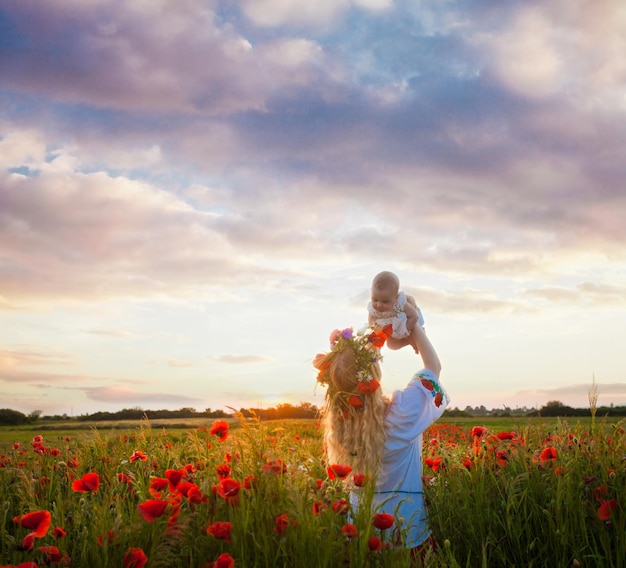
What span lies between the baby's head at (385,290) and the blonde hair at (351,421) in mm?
1298

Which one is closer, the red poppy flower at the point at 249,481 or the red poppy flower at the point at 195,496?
the red poppy flower at the point at 195,496

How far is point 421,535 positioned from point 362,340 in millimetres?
1732

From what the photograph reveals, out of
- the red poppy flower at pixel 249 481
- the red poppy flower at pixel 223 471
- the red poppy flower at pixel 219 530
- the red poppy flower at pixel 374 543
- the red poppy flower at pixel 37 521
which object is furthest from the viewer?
the red poppy flower at pixel 223 471

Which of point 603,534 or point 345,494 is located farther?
point 603,534

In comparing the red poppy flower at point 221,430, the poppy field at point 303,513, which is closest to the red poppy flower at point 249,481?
the poppy field at point 303,513

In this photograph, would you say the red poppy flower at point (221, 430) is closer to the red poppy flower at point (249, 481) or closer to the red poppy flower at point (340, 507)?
the red poppy flower at point (249, 481)

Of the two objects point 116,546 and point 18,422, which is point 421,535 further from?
point 18,422

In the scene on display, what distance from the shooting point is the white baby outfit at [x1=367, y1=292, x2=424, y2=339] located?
6328 millimetres

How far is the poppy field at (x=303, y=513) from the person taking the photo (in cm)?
354

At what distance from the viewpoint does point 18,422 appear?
63.7 ft

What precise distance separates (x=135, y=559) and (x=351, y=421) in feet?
7.98

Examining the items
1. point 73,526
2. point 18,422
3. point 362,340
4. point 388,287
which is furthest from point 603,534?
point 18,422

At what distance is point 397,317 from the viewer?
6418 millimetres

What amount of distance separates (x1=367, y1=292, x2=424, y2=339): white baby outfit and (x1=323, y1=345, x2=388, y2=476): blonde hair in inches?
41.3
